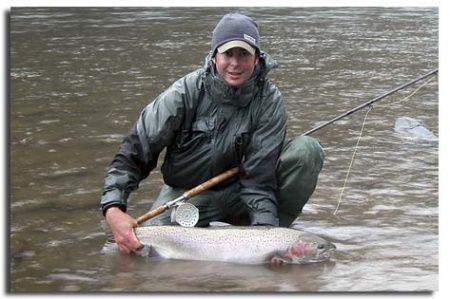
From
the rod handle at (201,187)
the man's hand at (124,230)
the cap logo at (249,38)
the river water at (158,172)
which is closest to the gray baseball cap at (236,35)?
the cap logo at (249,38)

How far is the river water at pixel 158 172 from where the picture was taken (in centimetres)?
400

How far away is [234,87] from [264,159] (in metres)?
0.42

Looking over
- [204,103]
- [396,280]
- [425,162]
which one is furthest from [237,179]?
[425,162]

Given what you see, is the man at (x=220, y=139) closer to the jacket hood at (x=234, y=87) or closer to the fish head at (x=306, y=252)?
the jacket hood at (x=234, y=87)

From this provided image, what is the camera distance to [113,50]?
9.65 meters

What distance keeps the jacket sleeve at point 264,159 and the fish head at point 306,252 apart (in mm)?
285

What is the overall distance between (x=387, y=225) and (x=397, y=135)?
6.97 feet

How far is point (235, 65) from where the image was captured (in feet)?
13.7

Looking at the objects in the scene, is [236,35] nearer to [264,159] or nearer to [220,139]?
[220,139]

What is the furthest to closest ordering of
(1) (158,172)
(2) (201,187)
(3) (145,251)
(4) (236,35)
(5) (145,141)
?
(1) (158,172) < (2) (201,187) < (5) (145,141) < (3) (145,251) < (4) (236,35)

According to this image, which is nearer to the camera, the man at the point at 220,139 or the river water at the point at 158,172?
the river water at the point at 158,172

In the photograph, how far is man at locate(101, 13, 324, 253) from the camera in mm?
4211

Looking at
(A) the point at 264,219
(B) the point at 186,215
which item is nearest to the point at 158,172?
(B) the point at 186,215

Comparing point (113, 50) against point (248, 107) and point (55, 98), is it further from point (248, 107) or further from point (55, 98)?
point (248, 107)
